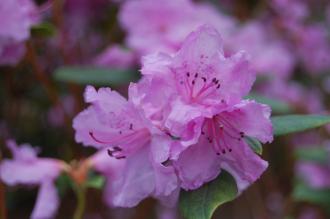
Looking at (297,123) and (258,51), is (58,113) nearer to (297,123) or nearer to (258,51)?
(258,51)

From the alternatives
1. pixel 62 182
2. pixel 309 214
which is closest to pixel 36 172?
pixel 62 182

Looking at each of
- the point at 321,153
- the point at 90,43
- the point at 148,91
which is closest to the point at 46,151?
the point at 90,43

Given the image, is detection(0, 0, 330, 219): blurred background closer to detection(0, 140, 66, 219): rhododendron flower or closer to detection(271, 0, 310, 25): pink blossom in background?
detection(271, 0, 310, 25): pink blossom in background

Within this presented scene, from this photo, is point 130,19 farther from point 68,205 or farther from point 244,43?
point 68,205

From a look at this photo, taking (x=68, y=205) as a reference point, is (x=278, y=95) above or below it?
above

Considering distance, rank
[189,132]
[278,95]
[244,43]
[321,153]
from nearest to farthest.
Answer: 1. [189,132]
2. [321,153]
3. [244,43]
4. [278,95]

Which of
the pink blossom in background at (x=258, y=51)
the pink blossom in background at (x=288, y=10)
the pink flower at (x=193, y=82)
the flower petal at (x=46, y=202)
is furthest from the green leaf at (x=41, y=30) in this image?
the pink blossom in background at (x=288, y=10)

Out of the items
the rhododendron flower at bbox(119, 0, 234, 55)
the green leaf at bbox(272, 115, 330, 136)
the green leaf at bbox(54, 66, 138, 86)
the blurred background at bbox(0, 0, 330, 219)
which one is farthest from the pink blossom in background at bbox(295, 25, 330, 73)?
the green leaf at bbox(272, 115, 330, 136)
